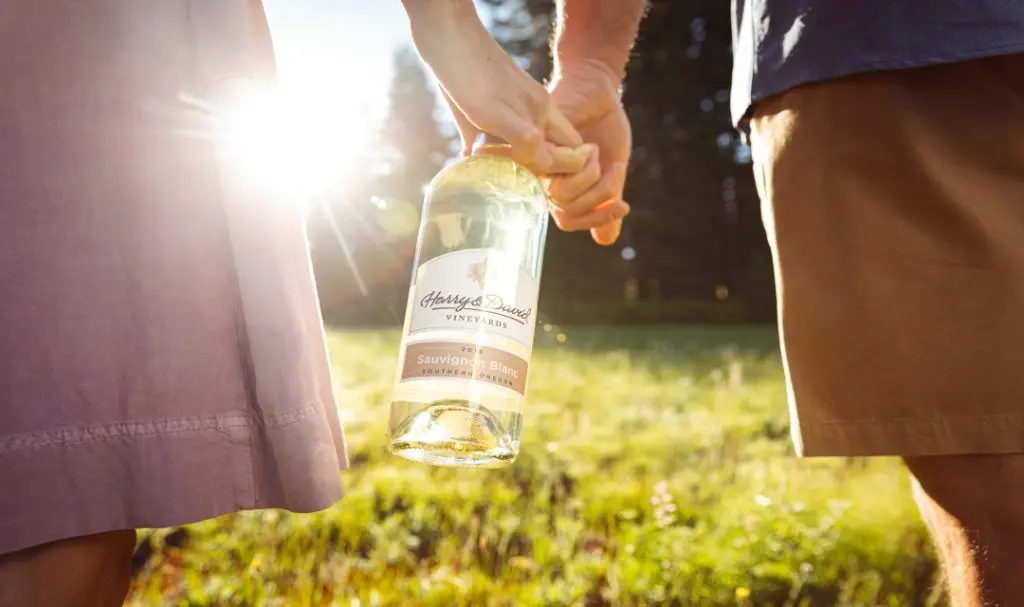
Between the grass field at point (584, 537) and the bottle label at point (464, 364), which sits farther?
the grass field at point (584, 537)

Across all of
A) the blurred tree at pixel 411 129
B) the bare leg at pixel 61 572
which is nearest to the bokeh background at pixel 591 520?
the bare leg at pixel 61 572

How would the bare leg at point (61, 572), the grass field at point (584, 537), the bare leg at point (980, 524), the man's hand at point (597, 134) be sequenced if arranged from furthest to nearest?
the grass field at point (584, 537) → the man's hand at point (597, 134) → the bare leg at point (980, 524) → the bare leg at point (61, 572)

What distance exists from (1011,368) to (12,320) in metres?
1.50

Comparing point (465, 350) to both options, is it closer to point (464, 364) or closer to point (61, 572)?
point (464, 364)

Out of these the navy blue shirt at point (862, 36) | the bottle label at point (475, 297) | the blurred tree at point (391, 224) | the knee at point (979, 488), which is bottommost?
the knee at point (979, 488)

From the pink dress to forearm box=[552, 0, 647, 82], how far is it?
34.8 inches

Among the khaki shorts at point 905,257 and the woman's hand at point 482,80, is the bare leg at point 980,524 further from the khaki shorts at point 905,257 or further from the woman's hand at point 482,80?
the woman's hand at point 482,80

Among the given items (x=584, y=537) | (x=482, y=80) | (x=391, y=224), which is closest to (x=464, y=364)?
(x=482, y=80)

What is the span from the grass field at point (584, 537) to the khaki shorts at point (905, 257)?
1157mm

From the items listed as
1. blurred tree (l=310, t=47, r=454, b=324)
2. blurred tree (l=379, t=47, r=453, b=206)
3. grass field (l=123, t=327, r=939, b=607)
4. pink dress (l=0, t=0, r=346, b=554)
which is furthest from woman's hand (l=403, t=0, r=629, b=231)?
blurred tree (l=379, t=47, r=453, b=206)

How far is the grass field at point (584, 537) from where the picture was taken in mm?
2449

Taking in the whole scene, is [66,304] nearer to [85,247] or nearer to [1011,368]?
[85,247]

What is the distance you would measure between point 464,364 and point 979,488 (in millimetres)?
888

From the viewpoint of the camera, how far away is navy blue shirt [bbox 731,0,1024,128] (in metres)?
1.32
